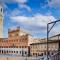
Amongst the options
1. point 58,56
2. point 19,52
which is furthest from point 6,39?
point 58,56

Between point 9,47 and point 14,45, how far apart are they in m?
1.52

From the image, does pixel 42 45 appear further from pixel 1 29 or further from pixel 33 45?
pixel 1 29

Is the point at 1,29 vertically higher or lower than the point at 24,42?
higher

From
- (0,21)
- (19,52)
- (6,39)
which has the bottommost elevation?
(19,52)

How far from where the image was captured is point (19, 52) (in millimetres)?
40969

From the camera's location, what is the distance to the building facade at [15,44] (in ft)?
132

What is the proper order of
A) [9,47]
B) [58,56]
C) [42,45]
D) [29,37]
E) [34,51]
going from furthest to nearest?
[9,47] < [29,37] < [34,51] < [42,45] < [58,56]

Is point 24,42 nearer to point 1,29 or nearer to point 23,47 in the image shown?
point 23,47

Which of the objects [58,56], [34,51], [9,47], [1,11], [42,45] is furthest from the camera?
[1,11]

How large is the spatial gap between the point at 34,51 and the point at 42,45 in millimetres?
3355

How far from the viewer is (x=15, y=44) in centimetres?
4200

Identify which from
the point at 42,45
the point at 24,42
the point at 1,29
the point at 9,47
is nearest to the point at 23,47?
the point at 24,42

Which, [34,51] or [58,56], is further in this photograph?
[34,51]

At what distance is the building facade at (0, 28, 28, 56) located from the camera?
40344mm
